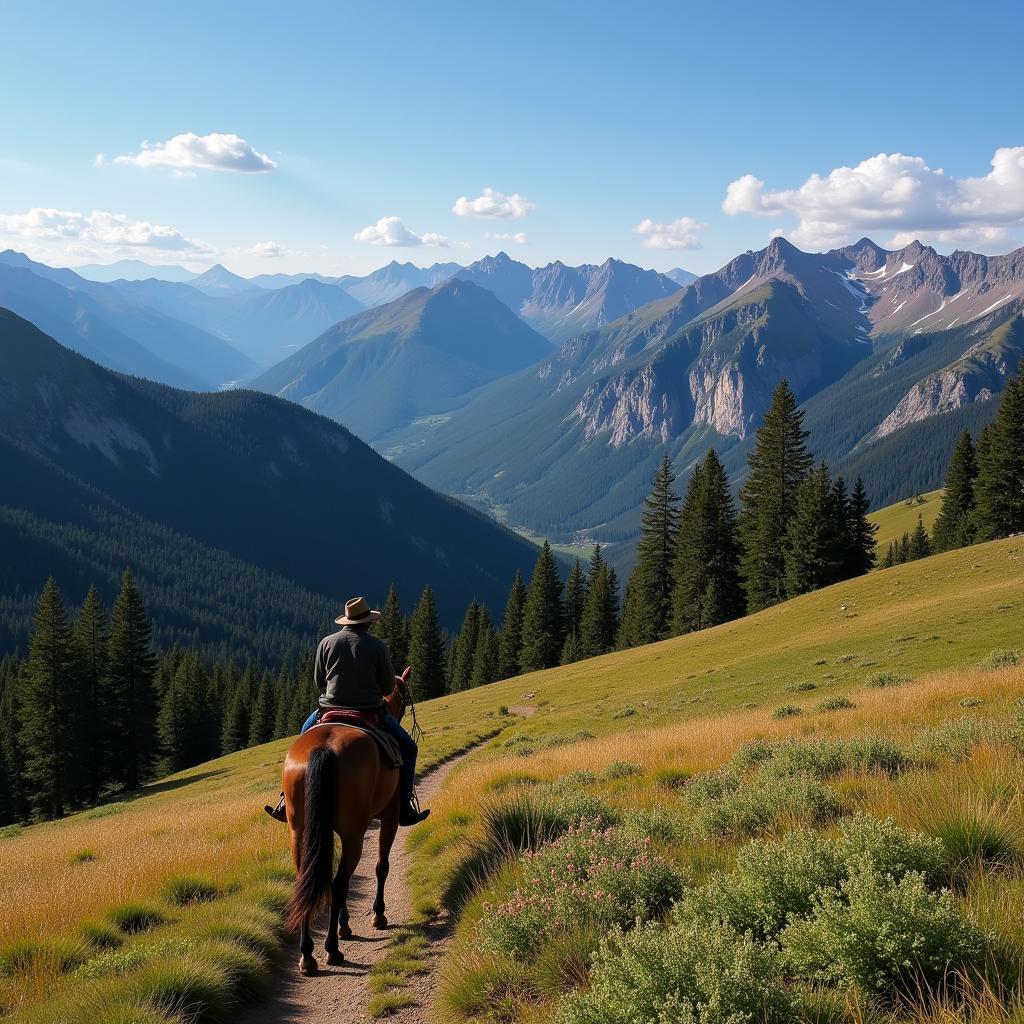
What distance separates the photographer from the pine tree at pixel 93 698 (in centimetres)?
5644

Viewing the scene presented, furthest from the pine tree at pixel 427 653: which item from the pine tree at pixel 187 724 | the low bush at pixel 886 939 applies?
the low bush at pixel 886 939

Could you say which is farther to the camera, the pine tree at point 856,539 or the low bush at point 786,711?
the pine tree at point 856,539

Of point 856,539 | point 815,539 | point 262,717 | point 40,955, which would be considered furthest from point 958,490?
point 40,955

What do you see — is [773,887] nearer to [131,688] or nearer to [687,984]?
[687,984]

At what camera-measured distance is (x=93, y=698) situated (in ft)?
189

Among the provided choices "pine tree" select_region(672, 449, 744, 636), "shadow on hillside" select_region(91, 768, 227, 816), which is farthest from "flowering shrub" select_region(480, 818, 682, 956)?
"pine tree" select_region(672, 449, 744, 636)

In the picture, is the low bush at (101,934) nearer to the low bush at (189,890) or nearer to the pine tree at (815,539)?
the low bush at (189,890)

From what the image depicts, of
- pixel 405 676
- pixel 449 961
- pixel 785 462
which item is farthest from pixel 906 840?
pixel 785 462

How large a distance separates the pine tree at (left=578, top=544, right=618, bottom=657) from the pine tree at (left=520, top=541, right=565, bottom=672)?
10.3ft

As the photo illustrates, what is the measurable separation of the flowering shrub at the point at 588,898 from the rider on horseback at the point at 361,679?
3.98 meters

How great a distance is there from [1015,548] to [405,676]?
45752mm

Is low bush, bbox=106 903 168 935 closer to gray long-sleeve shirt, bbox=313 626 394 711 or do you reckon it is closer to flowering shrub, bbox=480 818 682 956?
gray long-sleeve shirt, bbox=313 626 394 711

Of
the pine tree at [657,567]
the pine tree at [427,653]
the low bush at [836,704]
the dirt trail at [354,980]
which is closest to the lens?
the dirt trail at [354,980]

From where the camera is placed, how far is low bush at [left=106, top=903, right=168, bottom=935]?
8805 millimetres
